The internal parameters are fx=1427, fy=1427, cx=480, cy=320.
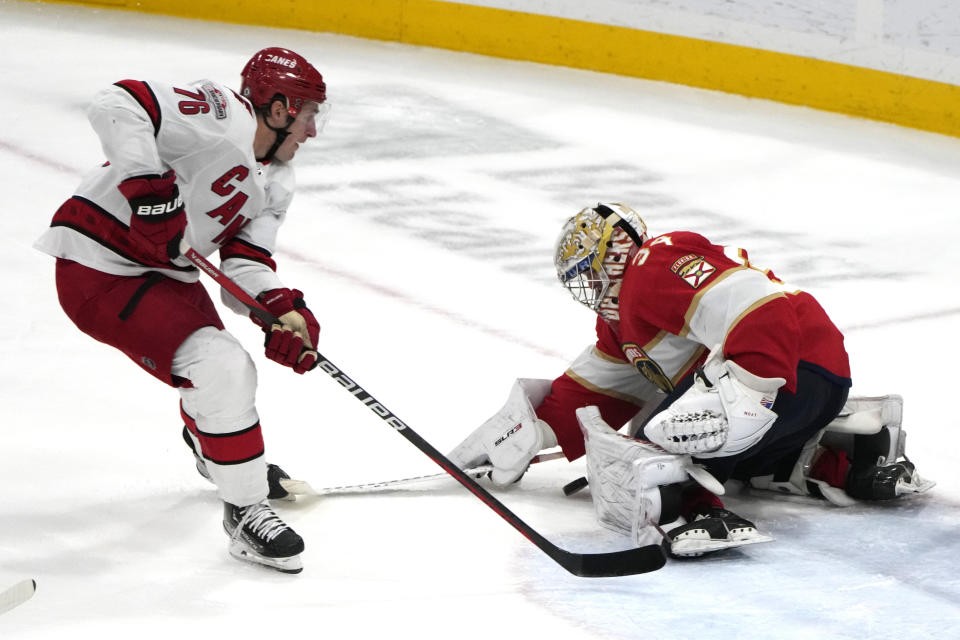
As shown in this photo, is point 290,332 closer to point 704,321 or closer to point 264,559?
point 264,559

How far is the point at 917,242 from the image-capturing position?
205 inches

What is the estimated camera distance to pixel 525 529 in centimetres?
265

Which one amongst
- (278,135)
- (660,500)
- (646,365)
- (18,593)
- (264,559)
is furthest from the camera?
(646,365)

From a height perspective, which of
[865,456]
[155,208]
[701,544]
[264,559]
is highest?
[155,208]

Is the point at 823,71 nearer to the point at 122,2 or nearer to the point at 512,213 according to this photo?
the point at 512,213

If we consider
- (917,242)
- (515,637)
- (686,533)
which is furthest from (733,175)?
(515,637)

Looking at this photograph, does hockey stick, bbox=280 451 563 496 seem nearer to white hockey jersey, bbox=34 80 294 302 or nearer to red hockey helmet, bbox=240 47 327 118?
white hockey jersey, bbox=34 80 294 302

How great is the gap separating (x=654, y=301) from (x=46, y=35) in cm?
504

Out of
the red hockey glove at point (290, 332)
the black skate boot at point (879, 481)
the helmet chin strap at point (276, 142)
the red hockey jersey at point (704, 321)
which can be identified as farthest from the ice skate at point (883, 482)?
the helmet chin strap at point (276, 142)

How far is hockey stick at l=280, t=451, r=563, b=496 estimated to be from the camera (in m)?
3.00

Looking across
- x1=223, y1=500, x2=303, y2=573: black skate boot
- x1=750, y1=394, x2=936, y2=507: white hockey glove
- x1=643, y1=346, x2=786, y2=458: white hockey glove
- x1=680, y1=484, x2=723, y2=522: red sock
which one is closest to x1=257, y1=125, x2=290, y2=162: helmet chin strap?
x1=223, y1=500, x2=303, y2=573: black skate boot

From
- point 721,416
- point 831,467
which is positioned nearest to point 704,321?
point 721,416

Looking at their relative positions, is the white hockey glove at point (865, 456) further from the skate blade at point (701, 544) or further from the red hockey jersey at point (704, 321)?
the skate blade at point (701, 544)

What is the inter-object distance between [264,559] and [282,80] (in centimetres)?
93
